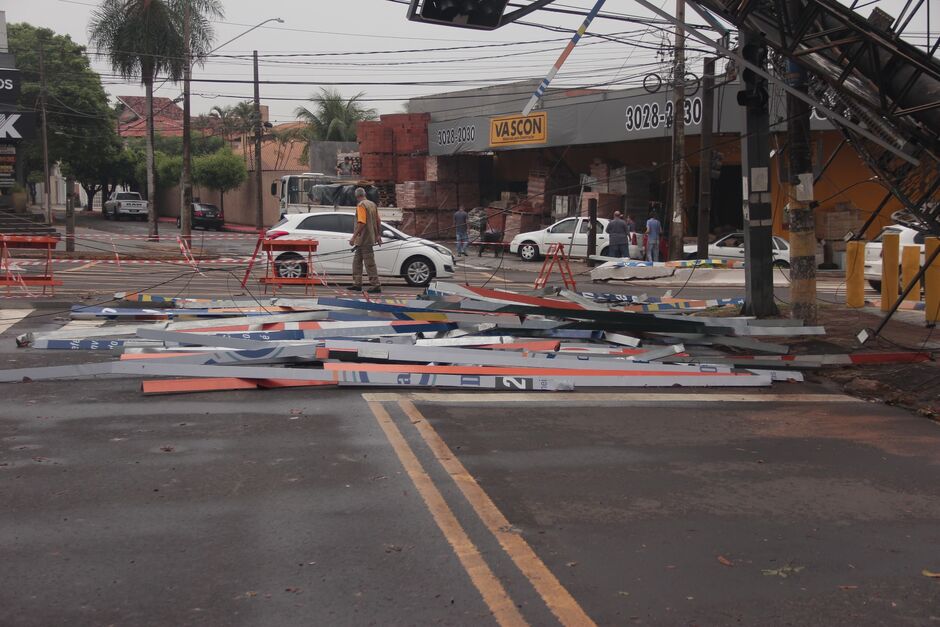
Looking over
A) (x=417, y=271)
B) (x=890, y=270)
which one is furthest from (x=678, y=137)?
(x=890, y=270)

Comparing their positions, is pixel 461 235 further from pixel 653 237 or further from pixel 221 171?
pixel 221 171

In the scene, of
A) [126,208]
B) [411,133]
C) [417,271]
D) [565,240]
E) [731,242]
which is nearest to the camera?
[417,271]

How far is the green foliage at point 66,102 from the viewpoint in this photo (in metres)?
61.9

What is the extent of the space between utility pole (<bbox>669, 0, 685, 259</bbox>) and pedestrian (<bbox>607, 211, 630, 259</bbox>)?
159 cm

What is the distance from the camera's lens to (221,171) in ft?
201

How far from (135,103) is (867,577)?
107 metres

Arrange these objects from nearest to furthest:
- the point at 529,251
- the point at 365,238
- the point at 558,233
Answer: the point at 365,238 < the point at 558,233 < the point at 529,251

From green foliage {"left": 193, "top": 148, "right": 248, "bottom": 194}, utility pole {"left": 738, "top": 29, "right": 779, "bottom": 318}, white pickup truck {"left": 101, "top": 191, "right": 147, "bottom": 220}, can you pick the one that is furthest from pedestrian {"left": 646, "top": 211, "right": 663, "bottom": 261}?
white pickup truck {"left": 101, "top": 191, "right": 147, "bottom": 220}

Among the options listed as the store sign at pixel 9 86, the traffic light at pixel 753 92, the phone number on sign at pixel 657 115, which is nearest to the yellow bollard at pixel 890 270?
the traffic light at pixel 753 92

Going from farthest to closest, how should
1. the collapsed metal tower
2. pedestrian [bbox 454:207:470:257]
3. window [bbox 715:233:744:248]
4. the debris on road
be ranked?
pedestrian [bbox 454:207:470:257] → window [bbox 715:233:744:248] → the collapsed metal tower → the debris on road

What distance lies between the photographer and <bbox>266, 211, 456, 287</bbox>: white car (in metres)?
20.7

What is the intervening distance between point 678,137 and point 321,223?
11187 mm

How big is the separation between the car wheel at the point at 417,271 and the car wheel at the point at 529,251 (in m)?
11.9

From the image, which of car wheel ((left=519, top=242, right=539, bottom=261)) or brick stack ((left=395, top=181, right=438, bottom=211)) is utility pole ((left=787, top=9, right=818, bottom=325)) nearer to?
car wheel ((left=519, top=242, right=539, bottom=261))
